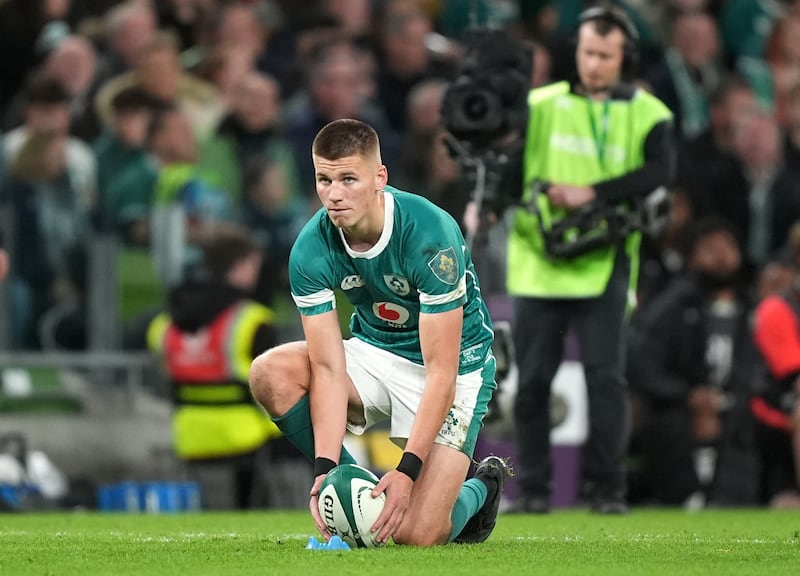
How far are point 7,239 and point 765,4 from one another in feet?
25.3

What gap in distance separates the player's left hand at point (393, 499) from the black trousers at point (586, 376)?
280cm

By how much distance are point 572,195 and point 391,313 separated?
2.33 m

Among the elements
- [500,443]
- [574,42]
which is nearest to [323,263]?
[574,42]

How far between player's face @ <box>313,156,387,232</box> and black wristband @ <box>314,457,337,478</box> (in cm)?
83

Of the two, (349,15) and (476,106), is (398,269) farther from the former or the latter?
(349,15)

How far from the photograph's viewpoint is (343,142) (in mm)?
5949

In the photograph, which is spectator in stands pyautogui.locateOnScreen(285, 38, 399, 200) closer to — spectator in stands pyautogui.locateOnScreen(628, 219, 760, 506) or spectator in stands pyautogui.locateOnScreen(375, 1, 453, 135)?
spectator in stands pyautogui.locateOnScreen(375, 1, 453, 135)

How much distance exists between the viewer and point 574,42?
29.5 feet

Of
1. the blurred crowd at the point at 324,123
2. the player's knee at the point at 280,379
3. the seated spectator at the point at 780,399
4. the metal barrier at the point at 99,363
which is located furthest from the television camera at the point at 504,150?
the metal barrier at the point at 99,363

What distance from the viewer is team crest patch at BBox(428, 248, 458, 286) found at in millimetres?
6051

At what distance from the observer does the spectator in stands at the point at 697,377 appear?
11.2m

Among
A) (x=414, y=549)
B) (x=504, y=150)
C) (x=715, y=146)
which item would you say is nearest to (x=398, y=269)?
(x=414, y=549)

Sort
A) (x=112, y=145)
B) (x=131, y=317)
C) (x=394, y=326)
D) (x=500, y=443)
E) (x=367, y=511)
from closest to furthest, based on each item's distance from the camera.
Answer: (x=367, y=511), (x=394, y=326), (x=500, y=443), (x=131, y=317), (x=112, y=145)

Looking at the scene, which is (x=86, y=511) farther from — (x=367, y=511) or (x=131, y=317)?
(x=367, y=511)
